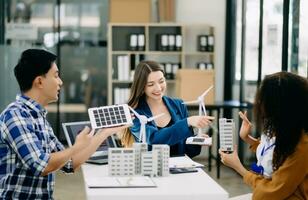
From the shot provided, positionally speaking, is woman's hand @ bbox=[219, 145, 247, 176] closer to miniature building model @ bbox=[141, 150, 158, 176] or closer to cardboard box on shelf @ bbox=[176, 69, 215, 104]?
miniature building model @ bbox=[141, 150, 158, 176]

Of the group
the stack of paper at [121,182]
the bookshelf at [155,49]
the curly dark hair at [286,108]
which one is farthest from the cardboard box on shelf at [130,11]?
the curly dark hair at [286,108]

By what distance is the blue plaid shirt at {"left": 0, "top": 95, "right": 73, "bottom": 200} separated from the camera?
2.49 meters

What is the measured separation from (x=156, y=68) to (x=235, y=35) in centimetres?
380

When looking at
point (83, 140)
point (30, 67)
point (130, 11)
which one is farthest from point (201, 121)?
point (130, 11)

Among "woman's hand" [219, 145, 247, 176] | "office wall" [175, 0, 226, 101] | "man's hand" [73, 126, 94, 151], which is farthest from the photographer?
"office wall" [175, 0, 226, 101]

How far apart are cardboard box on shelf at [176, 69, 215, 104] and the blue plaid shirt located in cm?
436

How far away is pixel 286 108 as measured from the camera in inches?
93.5

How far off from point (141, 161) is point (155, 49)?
14.8 ft

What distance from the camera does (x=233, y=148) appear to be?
2994 mm

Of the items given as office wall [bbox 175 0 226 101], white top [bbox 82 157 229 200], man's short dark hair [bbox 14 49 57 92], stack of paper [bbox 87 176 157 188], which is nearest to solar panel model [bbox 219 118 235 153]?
white top [bbox 82 157 229 200]

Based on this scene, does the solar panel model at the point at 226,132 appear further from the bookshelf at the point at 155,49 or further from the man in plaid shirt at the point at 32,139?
the bookshelf at the point at 155,49

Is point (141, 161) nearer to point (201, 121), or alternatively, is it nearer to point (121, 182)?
point (121, 182)

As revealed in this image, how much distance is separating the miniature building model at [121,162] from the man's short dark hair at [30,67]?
1.97 ft

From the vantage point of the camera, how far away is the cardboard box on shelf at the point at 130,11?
7.35 m
